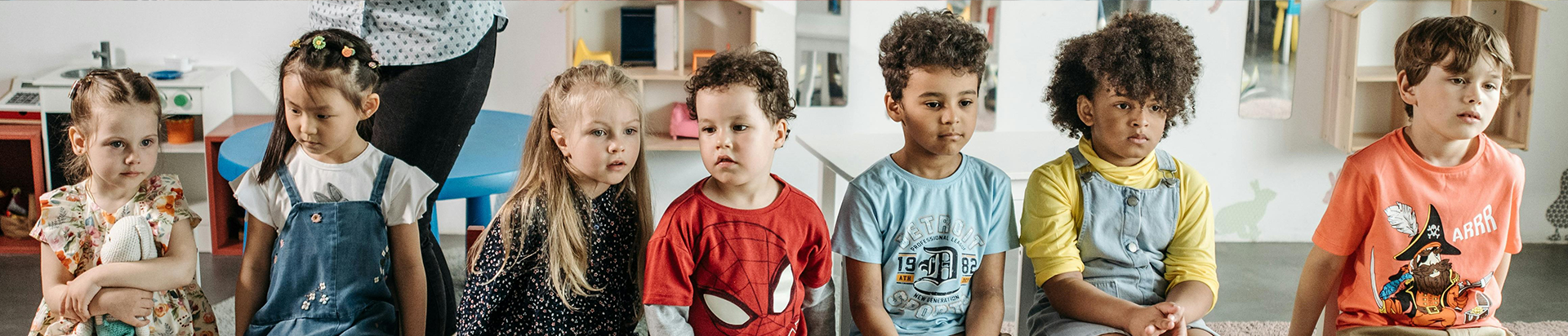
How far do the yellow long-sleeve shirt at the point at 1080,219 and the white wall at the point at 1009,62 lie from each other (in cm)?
147

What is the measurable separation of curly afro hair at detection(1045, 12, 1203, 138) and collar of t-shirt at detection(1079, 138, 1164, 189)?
0.23 ft

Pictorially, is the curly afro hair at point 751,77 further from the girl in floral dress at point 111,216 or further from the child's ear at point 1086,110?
the girl in floral dress at point 111,216

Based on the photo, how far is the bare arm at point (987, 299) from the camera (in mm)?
1743

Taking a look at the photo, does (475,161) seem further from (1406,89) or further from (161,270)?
(1406,89)

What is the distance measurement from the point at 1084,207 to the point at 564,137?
0.81 meters

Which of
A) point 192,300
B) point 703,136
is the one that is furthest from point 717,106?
point 192,300

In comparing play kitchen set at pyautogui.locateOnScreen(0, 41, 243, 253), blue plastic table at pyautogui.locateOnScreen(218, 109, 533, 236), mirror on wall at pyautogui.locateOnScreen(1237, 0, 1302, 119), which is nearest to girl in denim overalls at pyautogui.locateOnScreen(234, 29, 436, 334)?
blue plastic table at pyautogui.locateOnScreen(218, 109, 533, 236)

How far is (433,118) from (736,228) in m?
0.57

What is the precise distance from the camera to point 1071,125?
6.15 feet

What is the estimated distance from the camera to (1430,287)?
1802 mm

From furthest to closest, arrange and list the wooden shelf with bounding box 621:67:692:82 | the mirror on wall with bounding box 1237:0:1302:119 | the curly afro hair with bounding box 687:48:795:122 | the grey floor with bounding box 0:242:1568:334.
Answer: the mirror on wall with bounding box 1237:0:1302:119 < the wooden shelf with bounding box 621:67:692:82 < the grey floor with bounding box 0:242:1568:334 < the curly afro hair with bounding box 687:48:795:122

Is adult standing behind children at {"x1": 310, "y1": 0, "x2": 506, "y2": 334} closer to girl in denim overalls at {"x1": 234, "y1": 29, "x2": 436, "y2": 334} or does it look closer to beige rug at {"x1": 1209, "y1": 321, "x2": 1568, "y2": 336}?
girl in denim overalls at {"x1": 234, "y1": 29, "x2": 436, "y2": 334}

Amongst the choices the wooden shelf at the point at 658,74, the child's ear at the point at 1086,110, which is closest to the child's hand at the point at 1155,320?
the child's ear at the point at 1086,110

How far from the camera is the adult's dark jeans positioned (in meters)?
1.77
